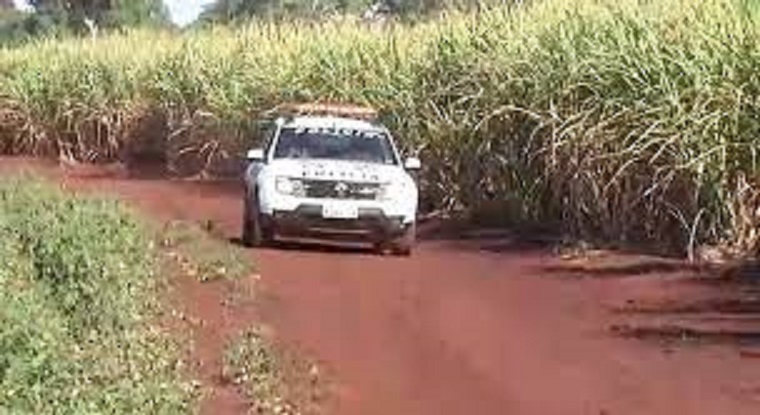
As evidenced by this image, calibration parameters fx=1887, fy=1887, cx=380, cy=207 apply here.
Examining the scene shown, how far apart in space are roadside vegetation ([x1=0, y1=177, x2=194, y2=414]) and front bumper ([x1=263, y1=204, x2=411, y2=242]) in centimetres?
187

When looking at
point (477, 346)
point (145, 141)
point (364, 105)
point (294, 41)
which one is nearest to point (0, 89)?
point (145, 141)

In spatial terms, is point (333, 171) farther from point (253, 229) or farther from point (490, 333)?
point (490, 333)

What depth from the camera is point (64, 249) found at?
47.2 ft

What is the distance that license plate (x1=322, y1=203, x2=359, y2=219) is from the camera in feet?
67.4

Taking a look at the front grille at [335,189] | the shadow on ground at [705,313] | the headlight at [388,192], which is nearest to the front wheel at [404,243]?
the headlight at [388,192]

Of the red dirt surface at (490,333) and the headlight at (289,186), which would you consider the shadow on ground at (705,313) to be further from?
the headlight at (289,186)

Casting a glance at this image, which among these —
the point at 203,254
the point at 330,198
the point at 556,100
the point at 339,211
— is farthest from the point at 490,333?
the point at 556,100

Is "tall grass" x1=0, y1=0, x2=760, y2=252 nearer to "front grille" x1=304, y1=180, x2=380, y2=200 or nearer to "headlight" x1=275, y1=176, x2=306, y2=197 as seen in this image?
"front grille" x1=304, y1=180, x2=380, y2=200

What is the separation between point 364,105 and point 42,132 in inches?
566

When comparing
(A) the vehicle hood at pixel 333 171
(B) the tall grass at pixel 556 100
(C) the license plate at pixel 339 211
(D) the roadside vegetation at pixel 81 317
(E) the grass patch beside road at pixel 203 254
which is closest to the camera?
(D) the roadside vegetation at pixel 81 317

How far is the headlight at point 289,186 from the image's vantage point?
811 inches

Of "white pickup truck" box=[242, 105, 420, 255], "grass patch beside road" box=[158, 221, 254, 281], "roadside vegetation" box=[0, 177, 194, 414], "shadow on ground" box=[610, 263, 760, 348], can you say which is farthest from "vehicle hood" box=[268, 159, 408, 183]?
"shadow on ground" box=[610, 263, 760, 348]

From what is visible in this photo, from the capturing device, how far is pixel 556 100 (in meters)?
21.0

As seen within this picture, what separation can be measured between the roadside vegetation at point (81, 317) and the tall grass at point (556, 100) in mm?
4858
